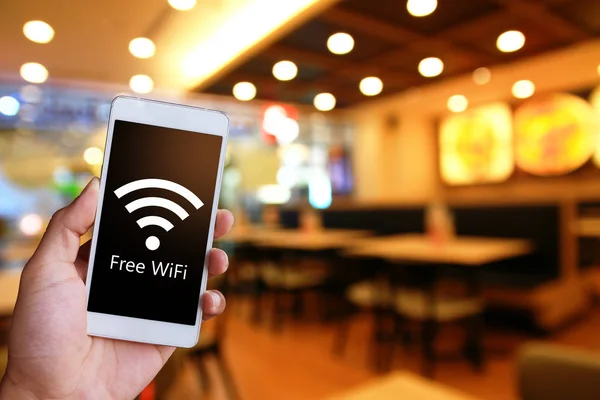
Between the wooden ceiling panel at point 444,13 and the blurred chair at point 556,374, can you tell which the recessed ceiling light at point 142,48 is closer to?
the wooden ceiling panel at point 444,13

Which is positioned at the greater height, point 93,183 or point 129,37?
point 129,37

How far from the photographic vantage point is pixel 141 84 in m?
0.48

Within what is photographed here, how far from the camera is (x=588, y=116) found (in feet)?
18.2

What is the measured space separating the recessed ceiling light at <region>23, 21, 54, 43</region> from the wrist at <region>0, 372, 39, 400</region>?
1.13 ft

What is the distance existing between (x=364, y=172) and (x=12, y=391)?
744 centimetres

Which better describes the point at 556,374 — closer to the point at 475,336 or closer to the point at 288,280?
the point at 475,336

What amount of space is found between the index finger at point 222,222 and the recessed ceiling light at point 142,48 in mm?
213

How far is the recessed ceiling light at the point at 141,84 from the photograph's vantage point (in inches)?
18.5

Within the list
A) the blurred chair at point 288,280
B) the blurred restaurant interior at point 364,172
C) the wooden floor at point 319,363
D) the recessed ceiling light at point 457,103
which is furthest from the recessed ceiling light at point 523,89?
the blurred chair at point 288,280

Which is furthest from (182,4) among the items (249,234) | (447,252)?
(249,234)

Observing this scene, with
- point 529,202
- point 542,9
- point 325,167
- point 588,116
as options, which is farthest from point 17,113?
point 325,167

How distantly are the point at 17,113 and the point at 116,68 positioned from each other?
13cm

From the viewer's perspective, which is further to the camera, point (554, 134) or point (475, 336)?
point (554, 134)

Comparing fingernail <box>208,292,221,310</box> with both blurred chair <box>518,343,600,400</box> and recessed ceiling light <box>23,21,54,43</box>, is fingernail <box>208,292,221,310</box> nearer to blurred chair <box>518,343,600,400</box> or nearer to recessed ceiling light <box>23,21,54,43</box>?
recessed ceiling light <box>23,21,54,43</box>
